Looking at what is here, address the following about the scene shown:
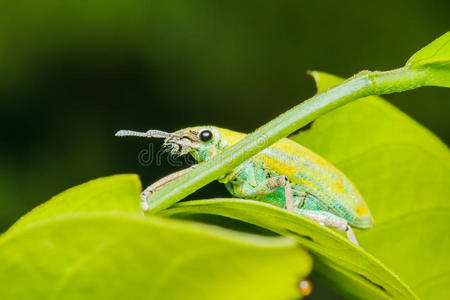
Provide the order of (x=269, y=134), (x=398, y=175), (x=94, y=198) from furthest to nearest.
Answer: (x=398, y=175) < (x=269, y=134) < (x=94, y=198)

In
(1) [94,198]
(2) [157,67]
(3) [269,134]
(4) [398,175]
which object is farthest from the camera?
(2) [157,67]

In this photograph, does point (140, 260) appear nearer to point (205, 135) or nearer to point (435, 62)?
point (435, 62)

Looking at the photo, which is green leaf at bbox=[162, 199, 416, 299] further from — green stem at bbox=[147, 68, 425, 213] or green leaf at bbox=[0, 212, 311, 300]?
green leaf at bbox=[0, 212, 311, 300]

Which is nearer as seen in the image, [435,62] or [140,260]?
[140,260]

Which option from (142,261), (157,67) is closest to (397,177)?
(142,261)

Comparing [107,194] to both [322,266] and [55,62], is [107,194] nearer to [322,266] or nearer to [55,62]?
[322,266]

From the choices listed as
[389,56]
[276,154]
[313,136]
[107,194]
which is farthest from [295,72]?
[107,194]

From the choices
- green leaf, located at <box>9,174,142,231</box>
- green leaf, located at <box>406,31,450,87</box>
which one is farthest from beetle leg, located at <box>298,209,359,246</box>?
green leaf, located at <box>9,174,142,231</box>
